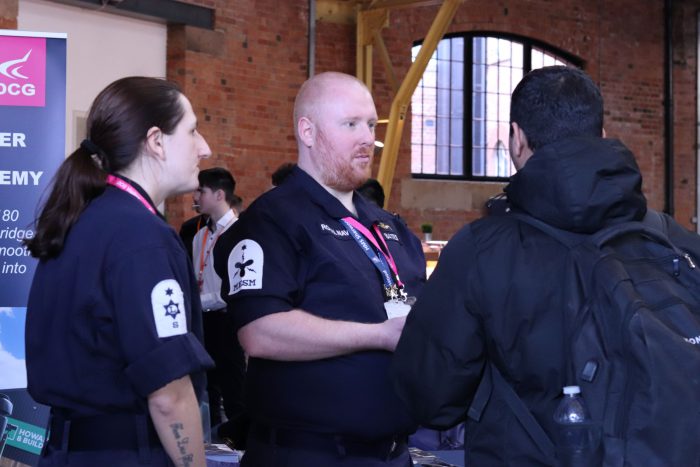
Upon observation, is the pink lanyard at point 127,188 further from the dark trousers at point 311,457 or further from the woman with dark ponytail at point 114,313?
the dark trousers at point 311,457

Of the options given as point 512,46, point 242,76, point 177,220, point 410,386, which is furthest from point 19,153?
point 512,46

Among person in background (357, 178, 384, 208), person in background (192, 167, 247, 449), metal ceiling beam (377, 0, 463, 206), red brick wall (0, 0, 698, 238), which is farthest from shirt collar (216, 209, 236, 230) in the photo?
metal ceiling beam (377, 0, 463, 206)

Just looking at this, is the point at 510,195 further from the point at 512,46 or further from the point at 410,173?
the point at 512,46

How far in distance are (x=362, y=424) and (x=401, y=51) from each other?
31.7 feet

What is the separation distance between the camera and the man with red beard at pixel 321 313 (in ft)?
7.91

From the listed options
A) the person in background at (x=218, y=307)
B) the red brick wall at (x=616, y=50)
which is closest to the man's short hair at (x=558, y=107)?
the person in background at (x=218, y=307)

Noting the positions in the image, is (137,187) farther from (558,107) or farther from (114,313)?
(558,107)

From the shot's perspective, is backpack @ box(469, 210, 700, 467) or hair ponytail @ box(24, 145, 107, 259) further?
hair ponytail @ box(24, 145, 107, 259)

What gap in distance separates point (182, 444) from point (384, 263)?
2.62ft

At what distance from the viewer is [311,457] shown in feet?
7.95

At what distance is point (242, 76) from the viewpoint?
10.3 m

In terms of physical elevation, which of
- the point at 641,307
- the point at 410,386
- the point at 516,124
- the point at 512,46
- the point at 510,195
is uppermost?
the point at 512,46

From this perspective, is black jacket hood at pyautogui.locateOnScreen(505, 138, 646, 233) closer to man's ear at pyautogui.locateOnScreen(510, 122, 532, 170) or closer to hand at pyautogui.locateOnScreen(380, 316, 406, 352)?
man's ear at pyautogui.locateOnScreen(510, 122, 532, 170)

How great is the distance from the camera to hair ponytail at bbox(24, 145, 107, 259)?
2035 mm
